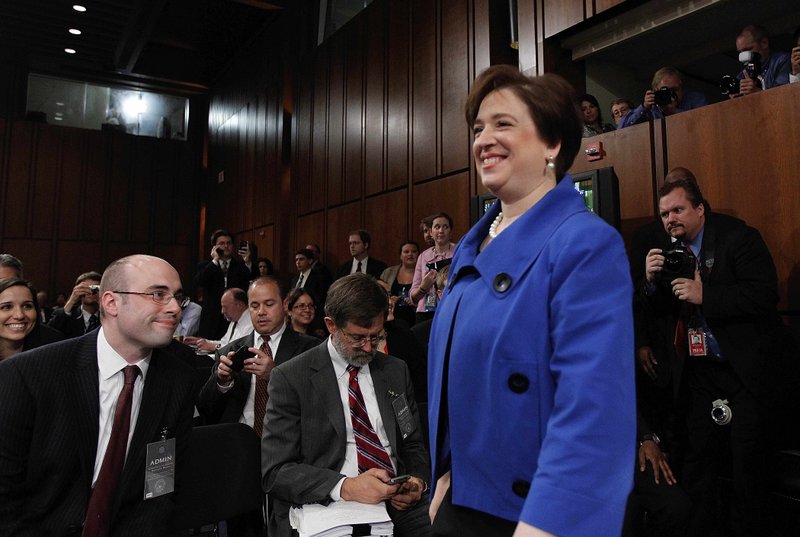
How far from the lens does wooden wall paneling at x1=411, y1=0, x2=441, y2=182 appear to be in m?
5.55

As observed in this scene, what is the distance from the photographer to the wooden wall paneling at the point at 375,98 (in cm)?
635

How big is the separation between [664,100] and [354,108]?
419 cm

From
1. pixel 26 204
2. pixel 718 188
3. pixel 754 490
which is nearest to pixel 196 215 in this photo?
pixel 26 204

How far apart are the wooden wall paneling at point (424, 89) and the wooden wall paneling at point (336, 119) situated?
1.45 meters

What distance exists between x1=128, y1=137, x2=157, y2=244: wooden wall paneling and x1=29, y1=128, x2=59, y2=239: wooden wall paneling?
1.20 metres

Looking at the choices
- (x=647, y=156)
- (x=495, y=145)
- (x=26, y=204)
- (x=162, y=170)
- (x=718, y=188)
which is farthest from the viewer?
(x=162, y=170)

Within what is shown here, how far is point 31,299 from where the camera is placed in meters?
2.67

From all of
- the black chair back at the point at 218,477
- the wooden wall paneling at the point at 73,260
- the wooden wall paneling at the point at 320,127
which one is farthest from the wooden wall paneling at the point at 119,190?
the black chair back at the point at 218,477

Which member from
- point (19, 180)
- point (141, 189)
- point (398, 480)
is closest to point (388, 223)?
point (398, 480)

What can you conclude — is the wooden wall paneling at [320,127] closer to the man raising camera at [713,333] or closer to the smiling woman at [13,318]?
the smiling woman at [13,318]

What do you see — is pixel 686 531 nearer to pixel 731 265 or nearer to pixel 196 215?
pixel 731 265

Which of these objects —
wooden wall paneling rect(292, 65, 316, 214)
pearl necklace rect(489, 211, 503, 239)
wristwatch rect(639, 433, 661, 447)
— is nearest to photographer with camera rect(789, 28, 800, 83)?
wristwatch rect(639, 433, 661, 447)

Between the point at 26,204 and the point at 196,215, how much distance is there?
9.24 ft

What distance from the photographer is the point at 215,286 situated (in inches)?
234
